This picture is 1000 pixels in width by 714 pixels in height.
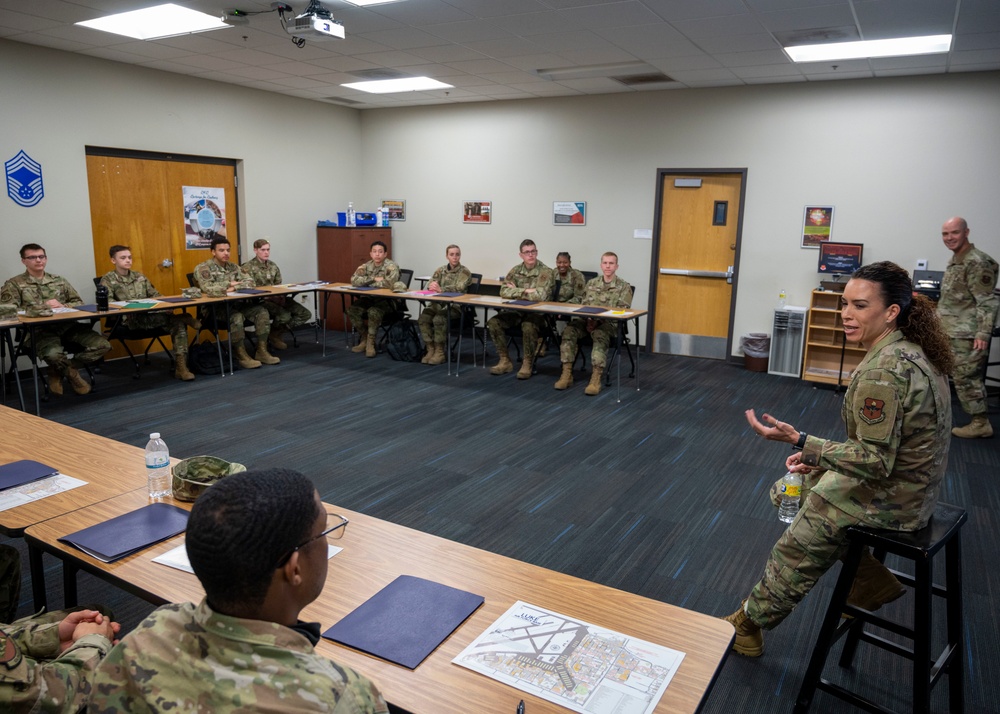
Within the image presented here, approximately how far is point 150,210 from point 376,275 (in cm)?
247

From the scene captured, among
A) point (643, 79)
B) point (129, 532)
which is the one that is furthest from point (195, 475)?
point (643, 79)

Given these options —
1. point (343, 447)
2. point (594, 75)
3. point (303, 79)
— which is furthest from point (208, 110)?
point (343, 447)

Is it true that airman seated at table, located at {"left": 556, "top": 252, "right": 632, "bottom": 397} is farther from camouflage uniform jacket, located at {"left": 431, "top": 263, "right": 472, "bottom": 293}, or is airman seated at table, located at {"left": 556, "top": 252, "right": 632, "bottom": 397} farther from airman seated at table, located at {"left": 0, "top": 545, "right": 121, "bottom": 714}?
airman seated at table, located at {"left": 0, "top": 545, "right": 121, "bottom": 714}

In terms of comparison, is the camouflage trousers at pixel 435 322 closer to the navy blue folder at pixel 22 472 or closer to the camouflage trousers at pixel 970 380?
the camouflage trousers at pixel 970 380

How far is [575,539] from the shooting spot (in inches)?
135

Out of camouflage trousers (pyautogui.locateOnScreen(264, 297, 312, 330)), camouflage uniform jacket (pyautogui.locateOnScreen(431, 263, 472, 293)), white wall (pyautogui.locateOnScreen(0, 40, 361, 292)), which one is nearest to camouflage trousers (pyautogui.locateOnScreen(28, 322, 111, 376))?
white wall (pyautogui.locateOnScreen(0, 40, 361, 292))

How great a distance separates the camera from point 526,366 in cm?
687

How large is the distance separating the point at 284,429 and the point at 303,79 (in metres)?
4.25

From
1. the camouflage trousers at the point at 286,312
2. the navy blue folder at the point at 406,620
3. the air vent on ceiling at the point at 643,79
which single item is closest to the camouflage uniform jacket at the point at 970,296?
A: the air vent on ceiling at the point at 643,79

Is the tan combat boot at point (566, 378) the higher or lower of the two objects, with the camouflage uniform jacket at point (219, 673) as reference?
lower

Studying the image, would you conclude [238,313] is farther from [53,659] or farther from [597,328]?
[53,659]

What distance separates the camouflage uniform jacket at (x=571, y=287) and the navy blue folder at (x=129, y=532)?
18.9 ft

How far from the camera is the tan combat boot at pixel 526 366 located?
679 cm

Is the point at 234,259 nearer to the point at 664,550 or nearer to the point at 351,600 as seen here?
the point at 664,550
